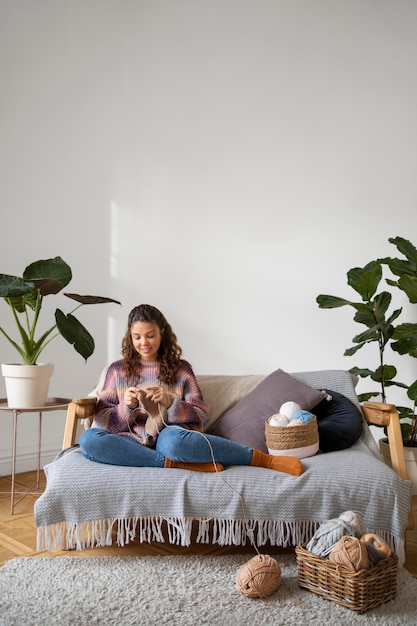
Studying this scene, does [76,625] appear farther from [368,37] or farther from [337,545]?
[368,37]

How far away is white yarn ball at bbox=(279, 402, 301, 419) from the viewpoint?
236cm

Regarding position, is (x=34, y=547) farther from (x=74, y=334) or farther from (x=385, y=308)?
(x=385, y=308)

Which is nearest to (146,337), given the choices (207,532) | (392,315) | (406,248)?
(207,532)

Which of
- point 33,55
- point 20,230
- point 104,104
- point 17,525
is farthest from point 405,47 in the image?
point 17,525

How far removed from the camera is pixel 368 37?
A: 341 cm

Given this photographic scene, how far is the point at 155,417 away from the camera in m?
2.39

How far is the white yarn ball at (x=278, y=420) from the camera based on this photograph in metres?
2.32

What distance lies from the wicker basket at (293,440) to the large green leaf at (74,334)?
0.87 metres

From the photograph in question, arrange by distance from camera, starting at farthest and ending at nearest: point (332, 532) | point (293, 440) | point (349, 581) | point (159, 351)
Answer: point (159, 351)
point (293, 440)
point (332, 532)
point (349, 581)

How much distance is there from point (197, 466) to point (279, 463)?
0.28m

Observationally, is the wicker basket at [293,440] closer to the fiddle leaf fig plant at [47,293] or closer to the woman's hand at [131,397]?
the woman's hand at [131,397]

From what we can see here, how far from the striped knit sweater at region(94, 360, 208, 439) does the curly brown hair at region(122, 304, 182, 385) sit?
0.02 m

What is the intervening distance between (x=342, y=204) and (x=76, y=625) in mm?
2529

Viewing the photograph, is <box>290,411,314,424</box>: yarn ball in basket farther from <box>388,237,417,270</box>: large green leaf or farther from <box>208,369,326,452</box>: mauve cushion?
<box>388,237,417,270</box>: large green leaf
